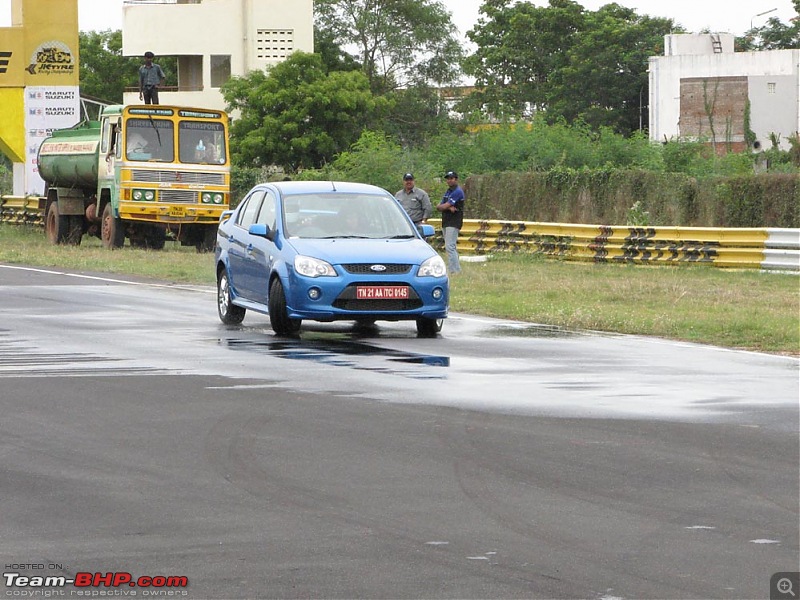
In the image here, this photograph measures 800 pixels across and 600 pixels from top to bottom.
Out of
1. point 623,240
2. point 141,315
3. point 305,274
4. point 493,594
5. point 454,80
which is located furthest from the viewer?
point 454,80

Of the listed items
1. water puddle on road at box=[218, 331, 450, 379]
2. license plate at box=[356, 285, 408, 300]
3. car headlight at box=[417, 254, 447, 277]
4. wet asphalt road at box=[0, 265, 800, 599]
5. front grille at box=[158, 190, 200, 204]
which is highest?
front grille at box=[158, 190, 200, 204]

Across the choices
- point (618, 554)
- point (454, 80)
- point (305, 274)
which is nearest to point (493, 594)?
point (618, 554)

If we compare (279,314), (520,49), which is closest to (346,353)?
(279,314)

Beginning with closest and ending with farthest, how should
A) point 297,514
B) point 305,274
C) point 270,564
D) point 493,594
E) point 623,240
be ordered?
point 493,594 < point 270,564 < point 297,514 < point 305,274 < point 623,240

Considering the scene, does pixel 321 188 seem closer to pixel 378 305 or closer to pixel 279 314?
pixel 279 314

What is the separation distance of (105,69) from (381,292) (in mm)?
82914

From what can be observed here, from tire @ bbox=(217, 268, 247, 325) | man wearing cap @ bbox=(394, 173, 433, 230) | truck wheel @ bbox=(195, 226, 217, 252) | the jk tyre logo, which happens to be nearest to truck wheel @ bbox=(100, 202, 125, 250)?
truck wheel @ bbox=(195, 226, 217, 252)

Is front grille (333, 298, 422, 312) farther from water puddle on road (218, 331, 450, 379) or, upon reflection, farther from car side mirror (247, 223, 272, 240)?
car side mirror (247, 223, 272, 240)

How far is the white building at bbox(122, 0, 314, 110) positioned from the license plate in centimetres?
6350

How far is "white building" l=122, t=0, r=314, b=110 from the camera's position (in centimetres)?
7806

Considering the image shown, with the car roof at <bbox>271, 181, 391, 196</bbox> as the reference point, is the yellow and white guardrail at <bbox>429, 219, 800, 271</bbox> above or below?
below

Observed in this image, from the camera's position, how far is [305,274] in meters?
15.7

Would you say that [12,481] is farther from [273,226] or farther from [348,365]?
[273,226]

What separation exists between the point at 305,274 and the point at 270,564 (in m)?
9.44
